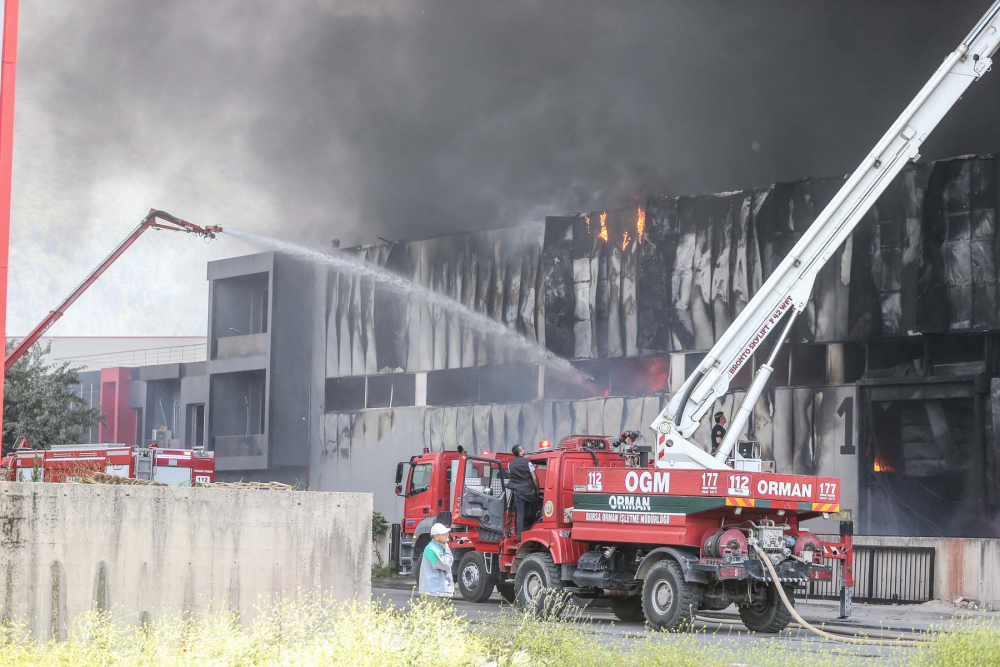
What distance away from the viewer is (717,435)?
18.8m

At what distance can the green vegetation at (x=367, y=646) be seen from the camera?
830cm

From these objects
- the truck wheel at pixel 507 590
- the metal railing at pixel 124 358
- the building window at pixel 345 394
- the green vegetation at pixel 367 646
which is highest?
the metal railing at pixel 124 358

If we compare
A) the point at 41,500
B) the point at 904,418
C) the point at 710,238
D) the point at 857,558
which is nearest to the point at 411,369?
the point at 710,238

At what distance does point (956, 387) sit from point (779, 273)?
33.5 ft

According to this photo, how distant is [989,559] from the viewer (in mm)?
19031

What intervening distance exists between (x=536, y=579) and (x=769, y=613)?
326 centimetres

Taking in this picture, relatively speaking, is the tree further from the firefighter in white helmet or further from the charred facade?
the firefighter in white helmet

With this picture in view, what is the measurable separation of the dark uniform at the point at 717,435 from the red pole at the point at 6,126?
37.9 ft

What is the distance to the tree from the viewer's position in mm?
39281

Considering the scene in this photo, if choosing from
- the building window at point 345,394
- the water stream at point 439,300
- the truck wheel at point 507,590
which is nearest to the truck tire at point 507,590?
the truck wheel at point 507,590

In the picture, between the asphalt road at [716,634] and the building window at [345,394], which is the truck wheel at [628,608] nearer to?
the asphalt road at [716,634]

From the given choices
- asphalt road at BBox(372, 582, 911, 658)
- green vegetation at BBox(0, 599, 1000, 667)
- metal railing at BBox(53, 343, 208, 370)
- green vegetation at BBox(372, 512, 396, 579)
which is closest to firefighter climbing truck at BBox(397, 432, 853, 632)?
asphalt road at BBox(372, 582, 911, 658)

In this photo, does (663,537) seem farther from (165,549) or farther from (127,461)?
(127,461)

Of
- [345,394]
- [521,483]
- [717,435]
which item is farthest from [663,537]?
[345,394]
